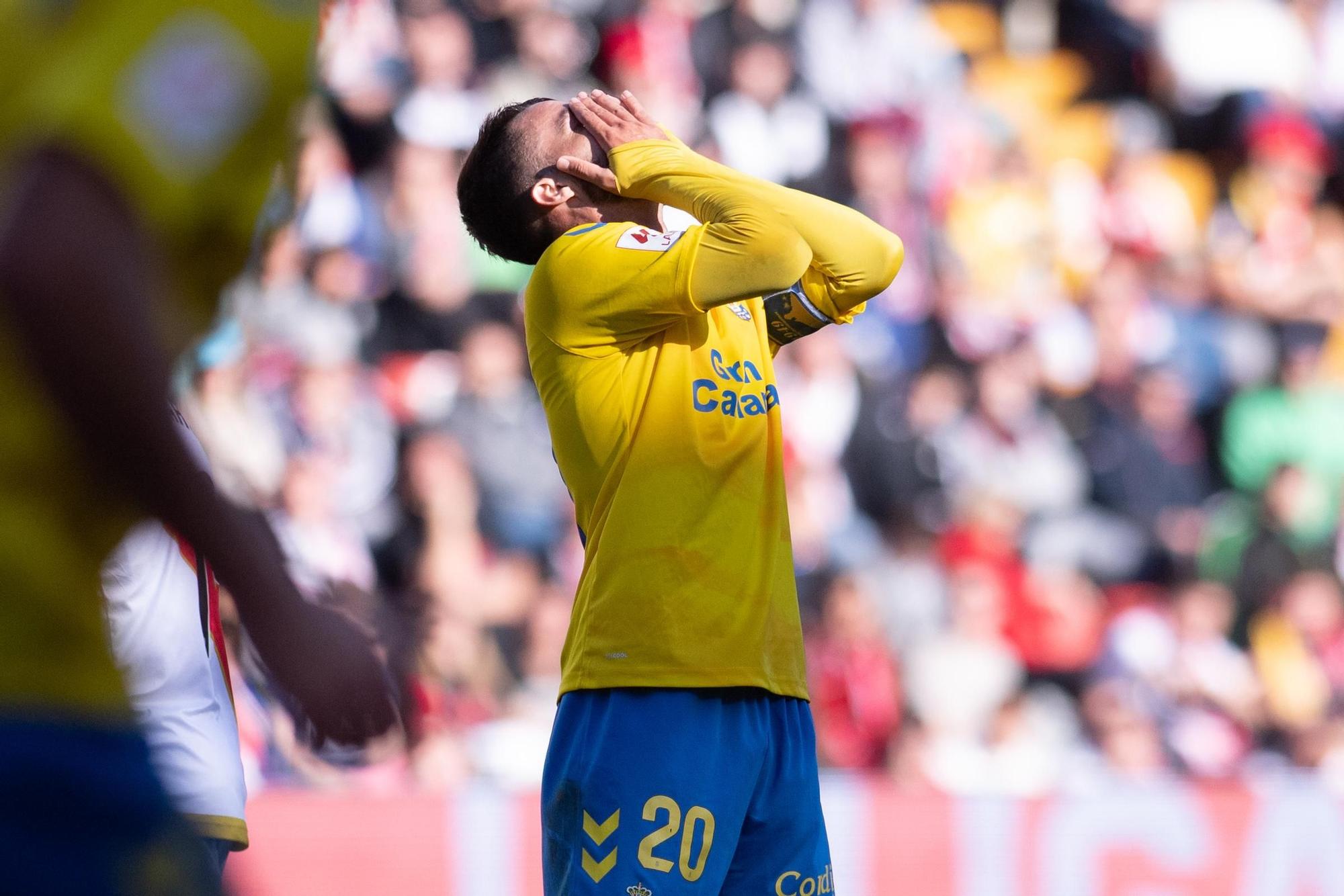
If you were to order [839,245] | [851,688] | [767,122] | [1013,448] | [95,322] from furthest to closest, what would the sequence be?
[767,122]
[1013,448]
[851,688]
[839,245]
[95,322]

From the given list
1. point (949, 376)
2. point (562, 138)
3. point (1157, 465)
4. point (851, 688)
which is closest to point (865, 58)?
point (949, 376)

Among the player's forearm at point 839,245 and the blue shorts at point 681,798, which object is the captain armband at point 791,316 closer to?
the player's forearm at point 839,245

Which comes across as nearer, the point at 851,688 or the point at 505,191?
the point at 505,191

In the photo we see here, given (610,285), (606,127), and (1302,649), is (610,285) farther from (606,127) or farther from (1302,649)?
(1302,649)

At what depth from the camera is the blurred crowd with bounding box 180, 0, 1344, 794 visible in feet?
23.9

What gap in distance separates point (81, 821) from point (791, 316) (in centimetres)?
238

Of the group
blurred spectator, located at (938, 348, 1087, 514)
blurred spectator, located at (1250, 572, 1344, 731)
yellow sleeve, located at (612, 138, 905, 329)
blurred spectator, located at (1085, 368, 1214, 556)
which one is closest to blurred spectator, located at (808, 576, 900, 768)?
blurred spectator, located at (938, 348, 1087, 514)

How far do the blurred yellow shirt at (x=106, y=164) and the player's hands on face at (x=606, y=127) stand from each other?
1.90 m

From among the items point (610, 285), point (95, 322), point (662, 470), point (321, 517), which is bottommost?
point (321, 517)

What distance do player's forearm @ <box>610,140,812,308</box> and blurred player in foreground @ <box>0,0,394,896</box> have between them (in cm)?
162

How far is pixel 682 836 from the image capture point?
2996mm

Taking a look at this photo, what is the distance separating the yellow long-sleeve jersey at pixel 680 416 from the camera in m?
3.10

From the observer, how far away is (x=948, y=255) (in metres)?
8.62

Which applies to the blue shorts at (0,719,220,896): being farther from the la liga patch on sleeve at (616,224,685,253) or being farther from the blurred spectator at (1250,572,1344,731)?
the blurred spectator at (1250,572,1344,731)
